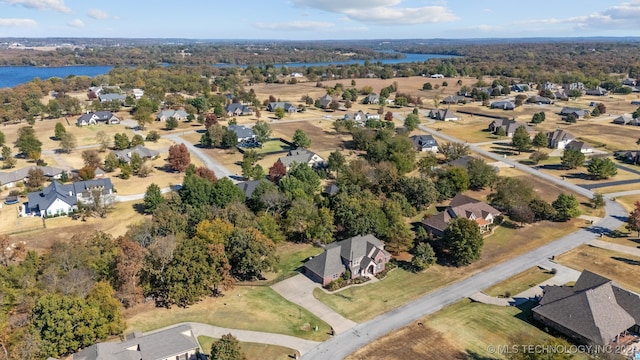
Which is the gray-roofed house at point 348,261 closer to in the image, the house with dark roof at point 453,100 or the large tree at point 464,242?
the large tree at point 464,242

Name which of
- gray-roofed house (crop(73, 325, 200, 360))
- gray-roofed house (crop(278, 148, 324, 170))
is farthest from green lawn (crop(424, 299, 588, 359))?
gray-roofed house (crop(278, 148, 324, 170))

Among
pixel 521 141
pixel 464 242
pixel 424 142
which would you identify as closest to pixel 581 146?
pixel 521 141

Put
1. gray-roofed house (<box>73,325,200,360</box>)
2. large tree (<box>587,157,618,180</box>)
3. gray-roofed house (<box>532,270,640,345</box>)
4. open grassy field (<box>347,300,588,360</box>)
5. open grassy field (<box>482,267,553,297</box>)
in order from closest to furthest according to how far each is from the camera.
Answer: gray-roofed house (<box>73,325,200,360</box>) < open grassy field (<box>347,300,588,360</box>) < gray-roofed house (<box>532,270,640,345</box>) < open grassy field (<box>482,267,553,297</box>) < large tree (<box>587,157,618,180</box>)

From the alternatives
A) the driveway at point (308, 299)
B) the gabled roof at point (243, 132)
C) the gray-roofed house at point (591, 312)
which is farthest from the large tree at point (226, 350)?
the gabled roof at point (243, 132)

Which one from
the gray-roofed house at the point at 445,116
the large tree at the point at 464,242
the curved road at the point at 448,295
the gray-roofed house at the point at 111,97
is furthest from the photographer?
the gray-roofed house at the point at 111,97

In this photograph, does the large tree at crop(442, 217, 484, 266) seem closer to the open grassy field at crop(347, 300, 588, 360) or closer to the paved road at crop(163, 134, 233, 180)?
the open grassy field at crop(347, 300, 588, 360)

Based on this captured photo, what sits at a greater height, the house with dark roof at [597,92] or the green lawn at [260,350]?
the house with dark roof at [597,92]

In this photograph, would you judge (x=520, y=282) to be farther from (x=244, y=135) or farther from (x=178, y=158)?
(x=244, y=135)
